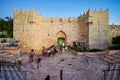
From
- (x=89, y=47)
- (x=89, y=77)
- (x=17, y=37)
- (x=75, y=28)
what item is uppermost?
(x=75, y=28)

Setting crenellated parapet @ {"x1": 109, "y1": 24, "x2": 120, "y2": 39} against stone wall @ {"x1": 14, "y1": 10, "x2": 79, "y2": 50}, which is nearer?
stone wall @ {"x1": 14, "y1": 10, "x2": 79, "y2": 50}

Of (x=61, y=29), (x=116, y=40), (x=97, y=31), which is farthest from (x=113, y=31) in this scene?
(x=61, y=29)

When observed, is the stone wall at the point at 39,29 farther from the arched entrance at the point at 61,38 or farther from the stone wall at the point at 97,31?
the stone wall at the point at 97,31

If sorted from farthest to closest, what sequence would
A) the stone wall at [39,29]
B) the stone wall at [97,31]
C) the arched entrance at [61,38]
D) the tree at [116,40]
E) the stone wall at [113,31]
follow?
1. the arched entrance at [61,38]
2. the stone wall at [113,31]
3. the tree at [116,40]
4. the stone wall at [97,31]
5. the stone wall at [39,29]

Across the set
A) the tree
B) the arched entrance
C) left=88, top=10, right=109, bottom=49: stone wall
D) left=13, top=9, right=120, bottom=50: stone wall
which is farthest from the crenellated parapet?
the arched entrance

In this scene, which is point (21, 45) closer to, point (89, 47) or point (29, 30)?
point (29, 30)

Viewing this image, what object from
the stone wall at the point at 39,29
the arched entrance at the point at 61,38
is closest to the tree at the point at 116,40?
the stone wall at the point at 39,29

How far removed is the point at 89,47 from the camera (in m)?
22.6

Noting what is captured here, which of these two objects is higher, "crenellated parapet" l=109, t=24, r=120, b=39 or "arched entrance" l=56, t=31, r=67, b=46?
"crenellated parapet" l=109, t=24, r=120, b=39

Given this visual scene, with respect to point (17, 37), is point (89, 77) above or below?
below

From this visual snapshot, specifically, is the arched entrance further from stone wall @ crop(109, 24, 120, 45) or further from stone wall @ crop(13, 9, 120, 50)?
stone wall @ crop(109, 24, 120, 45)

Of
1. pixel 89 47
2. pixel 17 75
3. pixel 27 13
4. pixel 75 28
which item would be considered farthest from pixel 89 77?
pixel 75 28

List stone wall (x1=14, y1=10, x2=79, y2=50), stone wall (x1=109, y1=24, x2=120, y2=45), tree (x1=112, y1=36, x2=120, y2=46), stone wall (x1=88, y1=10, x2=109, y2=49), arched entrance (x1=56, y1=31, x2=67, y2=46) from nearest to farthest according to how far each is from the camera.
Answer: stone wall (x1=14, y1=10, x2=79, y2=50)
stone wall (x1=88, y1=10, x2=109, y2=49)
tree (x1=112, y1=36, x2=120, y2=46)
stone wall (x1=109, y1=24, x2=120, y2=45)
arched entrance (x1=56, y1=31, x2=67, y2=46)

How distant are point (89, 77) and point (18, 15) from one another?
50.5 ft
